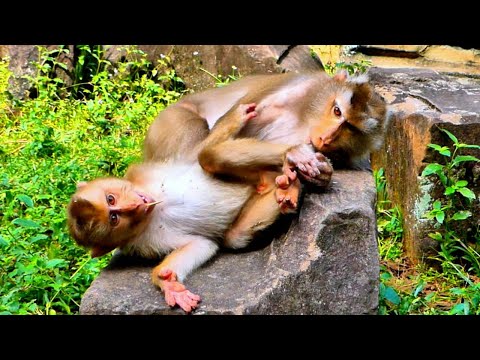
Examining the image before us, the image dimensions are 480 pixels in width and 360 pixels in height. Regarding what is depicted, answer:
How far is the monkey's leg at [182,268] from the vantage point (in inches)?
157

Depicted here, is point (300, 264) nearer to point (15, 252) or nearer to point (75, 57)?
point (15, 252)

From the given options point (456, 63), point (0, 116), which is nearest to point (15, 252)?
point (0, 116)

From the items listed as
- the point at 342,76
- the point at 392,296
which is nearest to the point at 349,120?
the point at 342,76

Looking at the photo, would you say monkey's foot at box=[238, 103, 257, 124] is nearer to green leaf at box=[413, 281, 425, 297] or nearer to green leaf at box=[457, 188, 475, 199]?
green leaf at box=[413, 281, 425, 297]

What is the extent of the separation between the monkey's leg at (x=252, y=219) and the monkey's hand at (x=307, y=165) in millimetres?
279

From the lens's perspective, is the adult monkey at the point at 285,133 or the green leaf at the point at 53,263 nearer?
the adult monkey at the point at 285,133

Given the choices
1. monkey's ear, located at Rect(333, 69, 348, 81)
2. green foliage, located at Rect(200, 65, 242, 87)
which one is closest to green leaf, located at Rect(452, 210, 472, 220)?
monkey's ear, located at Rect(333, 69, 348, 81)

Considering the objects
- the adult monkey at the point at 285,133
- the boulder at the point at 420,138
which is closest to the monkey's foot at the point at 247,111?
the adult monkey at the point at 285,133

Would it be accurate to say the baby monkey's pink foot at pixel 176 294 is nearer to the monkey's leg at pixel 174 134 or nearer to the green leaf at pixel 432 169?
the monkey's leg at pixel 174 134

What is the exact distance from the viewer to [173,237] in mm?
4574

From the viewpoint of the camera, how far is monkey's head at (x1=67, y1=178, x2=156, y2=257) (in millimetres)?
4152

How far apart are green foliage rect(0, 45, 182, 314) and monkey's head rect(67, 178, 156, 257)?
0.73 m

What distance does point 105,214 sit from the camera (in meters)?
4.17

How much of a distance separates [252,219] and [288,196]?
0.41m
